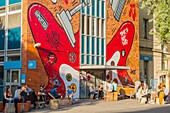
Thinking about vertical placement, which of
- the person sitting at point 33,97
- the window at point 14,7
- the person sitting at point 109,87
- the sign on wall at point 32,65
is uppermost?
the window at point 14,7

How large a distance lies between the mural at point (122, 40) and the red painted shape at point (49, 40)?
5.81 m

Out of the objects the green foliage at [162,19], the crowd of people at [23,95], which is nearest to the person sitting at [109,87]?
the crowd of people at [23,95]

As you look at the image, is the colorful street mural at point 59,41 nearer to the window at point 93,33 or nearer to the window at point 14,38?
the window at point 93,33

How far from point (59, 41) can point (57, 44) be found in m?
0.34

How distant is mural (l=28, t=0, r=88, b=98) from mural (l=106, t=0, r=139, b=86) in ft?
14.4

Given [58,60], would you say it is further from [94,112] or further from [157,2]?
[157,2]

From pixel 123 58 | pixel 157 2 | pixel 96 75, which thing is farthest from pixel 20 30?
pixel 157 2

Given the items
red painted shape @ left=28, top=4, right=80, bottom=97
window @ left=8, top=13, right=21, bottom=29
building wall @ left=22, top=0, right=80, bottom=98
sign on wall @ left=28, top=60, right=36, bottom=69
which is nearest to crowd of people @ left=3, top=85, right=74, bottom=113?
building wall @ left=22, top=0, right=80, bottom=98

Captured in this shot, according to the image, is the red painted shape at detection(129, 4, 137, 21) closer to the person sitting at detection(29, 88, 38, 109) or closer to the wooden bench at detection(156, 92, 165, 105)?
the wooden bench at detection(156, 92, 165, 105)

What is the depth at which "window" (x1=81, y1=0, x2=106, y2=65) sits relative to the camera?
31.0m

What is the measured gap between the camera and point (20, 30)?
27.0 m

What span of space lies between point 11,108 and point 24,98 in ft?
5.52

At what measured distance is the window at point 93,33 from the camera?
3098cm

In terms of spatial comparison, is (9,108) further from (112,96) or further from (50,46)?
(112,96)
